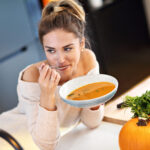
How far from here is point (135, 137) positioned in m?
0.76

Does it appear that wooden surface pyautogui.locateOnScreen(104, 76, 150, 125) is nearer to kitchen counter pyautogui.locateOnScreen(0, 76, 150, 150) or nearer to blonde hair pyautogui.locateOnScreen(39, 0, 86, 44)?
kitchen counter pyautogui.locateOnScreen(0, 76, 150, 150)

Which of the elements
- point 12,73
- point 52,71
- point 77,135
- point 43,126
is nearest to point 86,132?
point 77,135

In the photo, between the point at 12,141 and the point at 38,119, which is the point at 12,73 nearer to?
the point at 38,119

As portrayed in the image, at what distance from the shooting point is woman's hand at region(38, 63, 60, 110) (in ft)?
3.00

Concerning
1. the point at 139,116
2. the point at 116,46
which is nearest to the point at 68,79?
the point at 139,116

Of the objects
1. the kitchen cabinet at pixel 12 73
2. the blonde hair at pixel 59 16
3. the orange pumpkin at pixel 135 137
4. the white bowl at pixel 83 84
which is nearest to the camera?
the orange pumpkin at pixel 135 137

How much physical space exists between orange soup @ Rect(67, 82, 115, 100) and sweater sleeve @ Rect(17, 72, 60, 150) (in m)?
0.10

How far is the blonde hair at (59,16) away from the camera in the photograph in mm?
963

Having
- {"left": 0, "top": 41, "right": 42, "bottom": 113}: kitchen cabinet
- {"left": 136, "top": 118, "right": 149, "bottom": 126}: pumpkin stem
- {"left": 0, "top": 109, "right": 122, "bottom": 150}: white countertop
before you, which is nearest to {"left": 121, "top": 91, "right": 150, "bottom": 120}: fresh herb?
{"left": 136, "top": 118, "right": 149, "bottom": 126}: pumpkin stem

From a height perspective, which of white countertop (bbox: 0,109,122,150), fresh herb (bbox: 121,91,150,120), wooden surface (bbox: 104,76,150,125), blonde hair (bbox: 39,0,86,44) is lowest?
white countertop (bbox: 0,109,122,150)

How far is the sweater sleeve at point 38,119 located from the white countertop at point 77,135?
0.14 ft

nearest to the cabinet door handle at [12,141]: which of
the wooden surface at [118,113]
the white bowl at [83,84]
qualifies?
the white bowl at [83,84]

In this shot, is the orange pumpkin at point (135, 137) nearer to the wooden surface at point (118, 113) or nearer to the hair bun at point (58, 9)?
the wooden surface at point (118, 113)

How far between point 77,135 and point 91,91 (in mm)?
194
